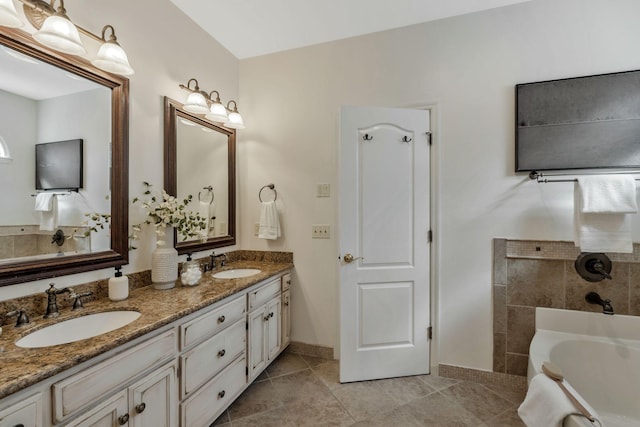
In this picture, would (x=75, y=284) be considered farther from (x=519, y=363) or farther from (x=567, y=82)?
(x=567, y=82)

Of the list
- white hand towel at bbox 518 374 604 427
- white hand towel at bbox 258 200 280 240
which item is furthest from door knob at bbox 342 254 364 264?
white hand towel at bbox 518 374 604 427

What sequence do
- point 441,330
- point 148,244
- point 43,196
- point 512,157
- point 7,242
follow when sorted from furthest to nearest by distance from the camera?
point 441,330 < point 512,157 < point 148,244 < point 43,196 < point 7,242

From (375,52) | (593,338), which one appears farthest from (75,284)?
(593,338)

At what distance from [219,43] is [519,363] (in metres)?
3.48

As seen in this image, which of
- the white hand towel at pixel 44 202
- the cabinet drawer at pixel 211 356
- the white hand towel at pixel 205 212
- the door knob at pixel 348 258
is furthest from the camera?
the white hand towel at pixel 205 212

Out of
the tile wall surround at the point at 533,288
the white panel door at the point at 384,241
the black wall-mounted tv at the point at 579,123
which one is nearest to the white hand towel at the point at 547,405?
the tile wall surround at the point at 533,288

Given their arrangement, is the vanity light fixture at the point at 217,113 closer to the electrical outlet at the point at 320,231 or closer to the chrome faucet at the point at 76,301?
the electrical outlet at the point at 320,231

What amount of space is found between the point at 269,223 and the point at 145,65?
4.59 ft

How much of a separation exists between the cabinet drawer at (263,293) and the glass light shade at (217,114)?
1341 mm

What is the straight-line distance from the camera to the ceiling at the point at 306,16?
1.95m

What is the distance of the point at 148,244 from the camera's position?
1737 millimetres

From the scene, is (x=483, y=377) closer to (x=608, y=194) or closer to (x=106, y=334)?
(x=608, y=194)

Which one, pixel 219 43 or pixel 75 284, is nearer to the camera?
pixel 75 284

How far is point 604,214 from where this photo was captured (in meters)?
1.65
